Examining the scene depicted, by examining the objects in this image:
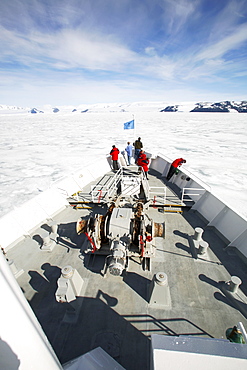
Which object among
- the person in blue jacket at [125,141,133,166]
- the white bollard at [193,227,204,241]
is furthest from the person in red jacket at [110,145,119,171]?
the white bollard at [193,227,204,241]

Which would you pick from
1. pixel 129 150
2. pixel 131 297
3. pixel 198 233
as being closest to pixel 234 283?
pixel 198 233

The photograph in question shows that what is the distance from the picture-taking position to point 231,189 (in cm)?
1459

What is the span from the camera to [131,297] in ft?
16.0

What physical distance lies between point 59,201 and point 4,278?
790 cm

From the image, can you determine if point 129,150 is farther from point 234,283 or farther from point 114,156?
point 234,283

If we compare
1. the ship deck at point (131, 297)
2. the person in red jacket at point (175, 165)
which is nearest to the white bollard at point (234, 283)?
the ship deck at point (131, 297)

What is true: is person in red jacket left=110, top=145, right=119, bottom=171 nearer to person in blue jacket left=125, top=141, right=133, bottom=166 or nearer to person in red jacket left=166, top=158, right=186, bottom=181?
person in blue jacket left=125, top=141, right=133, bottom=166

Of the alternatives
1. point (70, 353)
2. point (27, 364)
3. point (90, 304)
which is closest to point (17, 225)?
point (90, 304)

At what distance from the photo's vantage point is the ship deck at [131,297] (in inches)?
161

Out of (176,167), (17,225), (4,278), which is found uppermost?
(4,278)

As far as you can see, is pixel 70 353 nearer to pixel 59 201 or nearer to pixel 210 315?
pixel 210 315

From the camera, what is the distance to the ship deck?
4.09m

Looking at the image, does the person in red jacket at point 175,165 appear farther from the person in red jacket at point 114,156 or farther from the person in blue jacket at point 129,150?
the person in blue jacket at point 129,150

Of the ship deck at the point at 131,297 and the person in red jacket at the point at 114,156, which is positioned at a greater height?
the person in red jacket at the point at 114,156
